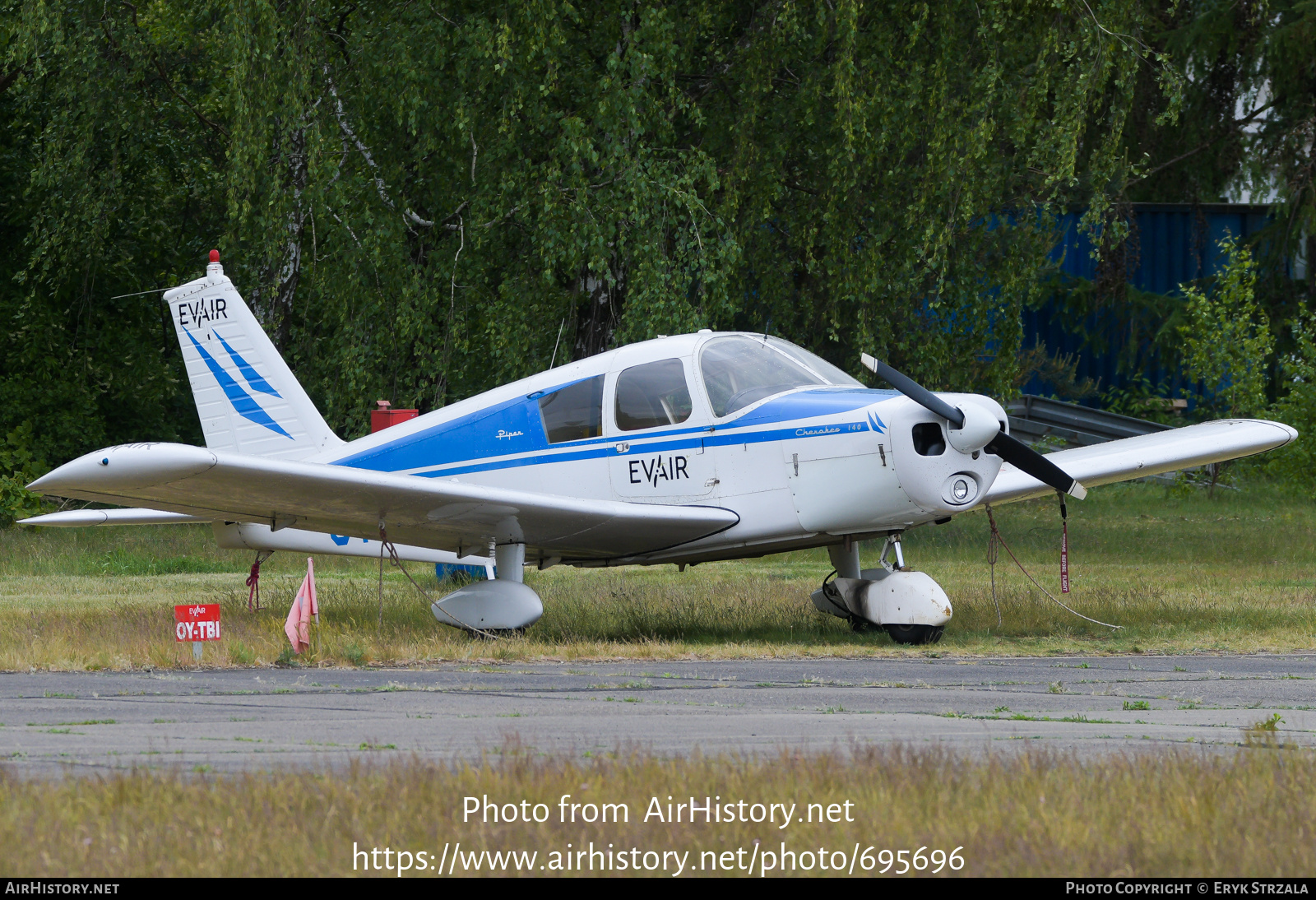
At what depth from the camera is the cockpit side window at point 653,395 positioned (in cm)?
1047

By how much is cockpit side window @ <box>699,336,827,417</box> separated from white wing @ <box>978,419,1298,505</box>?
76.4 inches

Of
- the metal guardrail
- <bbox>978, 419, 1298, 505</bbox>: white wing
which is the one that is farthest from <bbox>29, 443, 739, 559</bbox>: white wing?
the metal guardrail

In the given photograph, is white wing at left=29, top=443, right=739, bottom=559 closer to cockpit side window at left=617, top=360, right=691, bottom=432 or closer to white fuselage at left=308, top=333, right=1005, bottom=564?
white fuselage at left=308, top=333, right=1005, bottom=564

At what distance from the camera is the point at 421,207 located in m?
17.5

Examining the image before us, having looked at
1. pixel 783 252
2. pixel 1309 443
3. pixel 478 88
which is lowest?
pixel 1309 443

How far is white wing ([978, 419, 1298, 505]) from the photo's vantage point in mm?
11477

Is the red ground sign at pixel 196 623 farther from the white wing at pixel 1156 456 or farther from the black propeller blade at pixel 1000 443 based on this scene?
the white wing at pixel 1156 456

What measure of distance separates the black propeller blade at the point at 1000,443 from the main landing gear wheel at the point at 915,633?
4.14 ft

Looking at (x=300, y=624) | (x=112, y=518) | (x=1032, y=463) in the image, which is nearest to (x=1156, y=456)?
(x=1032, y=463)

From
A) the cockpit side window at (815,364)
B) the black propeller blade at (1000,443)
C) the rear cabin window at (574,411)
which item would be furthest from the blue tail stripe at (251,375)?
the black propeller blade at (1000,443)

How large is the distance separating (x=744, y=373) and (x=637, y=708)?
419 centimetres
